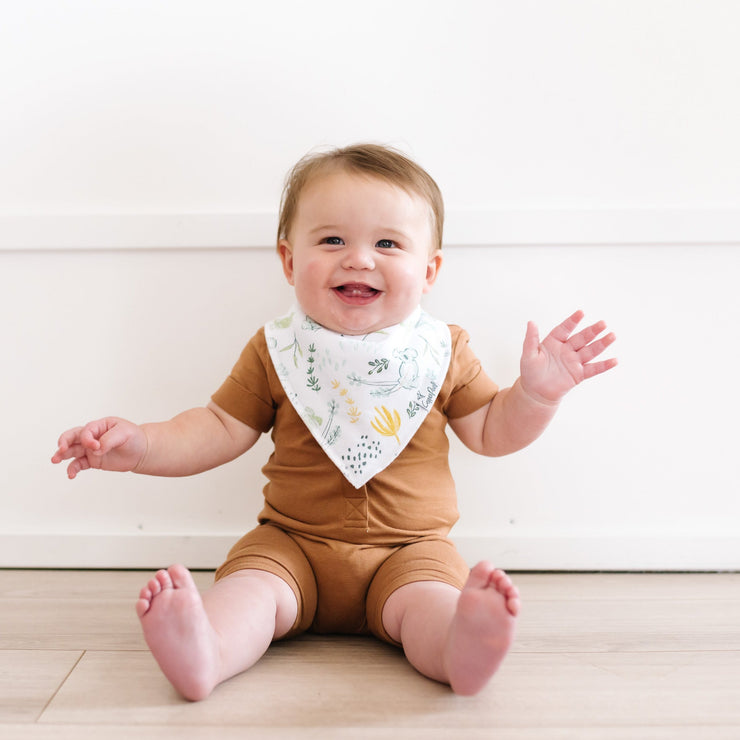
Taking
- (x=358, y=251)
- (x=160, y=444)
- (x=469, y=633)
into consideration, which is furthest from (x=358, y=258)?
(x=469, y=633)

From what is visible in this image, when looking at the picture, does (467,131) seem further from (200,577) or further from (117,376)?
(200,577)

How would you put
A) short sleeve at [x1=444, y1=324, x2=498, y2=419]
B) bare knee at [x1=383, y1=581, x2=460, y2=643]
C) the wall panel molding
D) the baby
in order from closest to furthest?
bare knee at [x1=383, y1=581, x2=460, y2=643], the baby, short sleeve at [x1=444, y1=324, x2=498, y2=419], the wall panel molding

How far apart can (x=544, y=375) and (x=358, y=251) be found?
0.28 metres

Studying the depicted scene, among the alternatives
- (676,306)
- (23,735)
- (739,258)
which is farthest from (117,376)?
(739,258)

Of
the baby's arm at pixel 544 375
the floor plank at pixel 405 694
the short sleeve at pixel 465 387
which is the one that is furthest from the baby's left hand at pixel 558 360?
the floor plank at pixel 405 694

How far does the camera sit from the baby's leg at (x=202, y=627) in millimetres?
717

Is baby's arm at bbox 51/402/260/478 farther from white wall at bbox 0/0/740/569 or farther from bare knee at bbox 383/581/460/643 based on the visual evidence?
bare knee at bbox 383/581/460/643

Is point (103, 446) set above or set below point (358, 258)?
below

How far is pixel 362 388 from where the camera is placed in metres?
1.01

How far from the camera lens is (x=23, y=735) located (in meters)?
0.68

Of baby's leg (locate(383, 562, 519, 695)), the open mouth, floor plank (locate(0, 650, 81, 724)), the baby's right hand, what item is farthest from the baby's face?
floor plank (locate(0, 650, 81, 724))

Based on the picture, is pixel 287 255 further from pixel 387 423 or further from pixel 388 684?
pixel 388 684

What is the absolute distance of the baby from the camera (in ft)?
3.06

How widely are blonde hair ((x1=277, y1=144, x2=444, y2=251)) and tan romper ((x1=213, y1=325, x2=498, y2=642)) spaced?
0.53 ft
